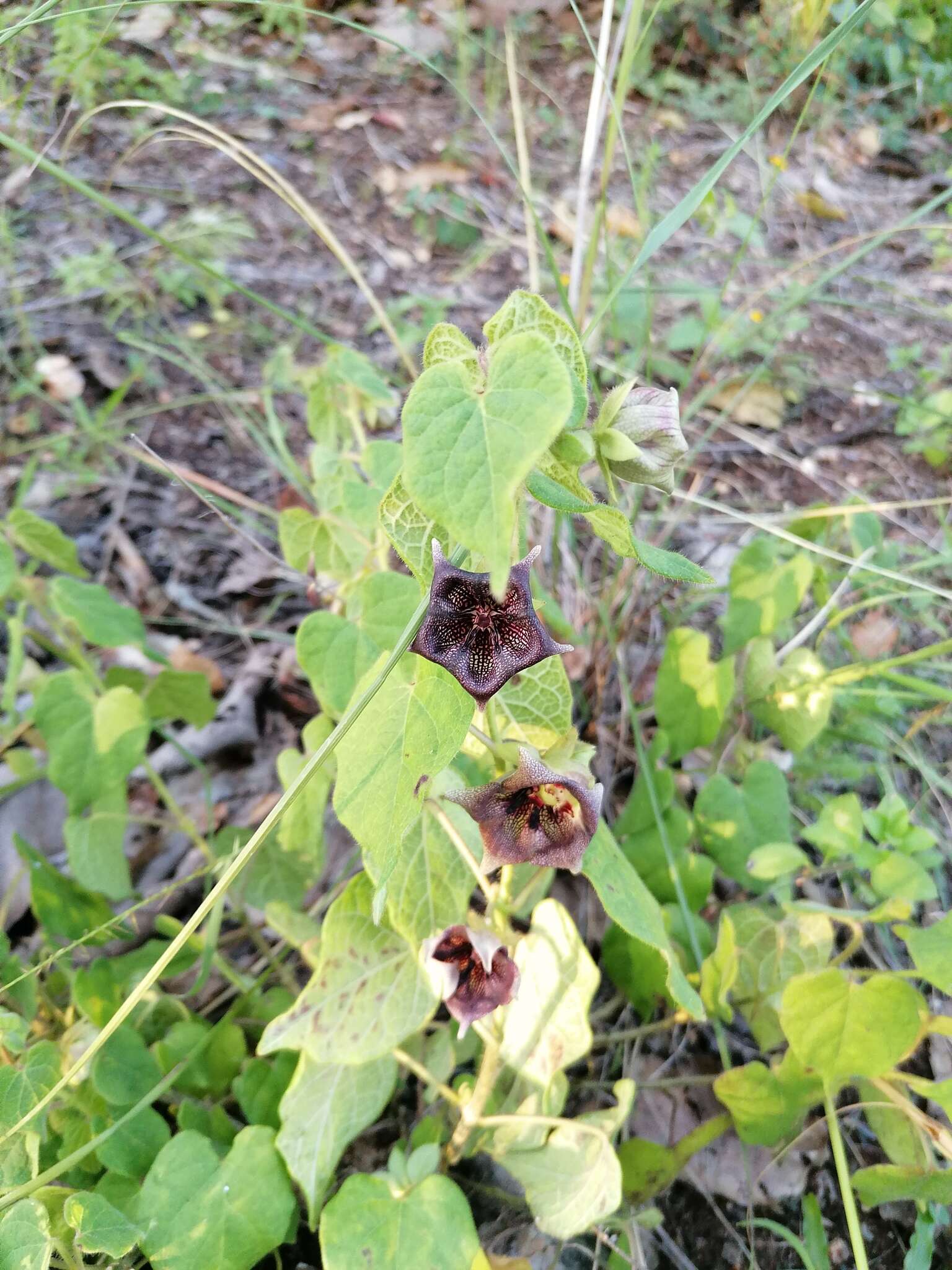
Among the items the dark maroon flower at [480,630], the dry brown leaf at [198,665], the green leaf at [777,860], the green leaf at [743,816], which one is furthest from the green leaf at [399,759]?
the dry brown leaf at [198,665]

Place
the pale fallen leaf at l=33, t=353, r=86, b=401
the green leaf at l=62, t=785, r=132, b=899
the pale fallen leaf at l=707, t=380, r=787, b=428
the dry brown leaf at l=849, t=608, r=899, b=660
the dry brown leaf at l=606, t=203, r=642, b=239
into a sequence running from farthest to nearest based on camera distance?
the dry brown leaf at l=606, t=203, r=642, b=239, the pale fallen leaf at l=707, t=380, r=787, b=428, the pale fallen leaf at l=33, t=353, r=86, b=401, the dry brown leaf at l=849, t=608, r=899, b=660, the green leaf at l=62, t=785, r=132, b=899

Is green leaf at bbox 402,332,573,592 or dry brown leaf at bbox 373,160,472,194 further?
dry brown leaf at bbox 373,160,472,194

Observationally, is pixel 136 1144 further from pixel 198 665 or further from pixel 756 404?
pixel 756 404

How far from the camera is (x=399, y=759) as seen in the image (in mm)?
810

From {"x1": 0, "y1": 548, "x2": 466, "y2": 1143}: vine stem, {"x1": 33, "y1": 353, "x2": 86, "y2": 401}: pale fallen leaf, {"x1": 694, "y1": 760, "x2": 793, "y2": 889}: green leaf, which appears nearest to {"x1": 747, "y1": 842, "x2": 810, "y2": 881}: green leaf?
{"x1": 694, "y1": 760, "x2": 793, "y2": 889}: green leaf

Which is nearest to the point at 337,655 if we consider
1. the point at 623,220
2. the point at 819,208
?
the point at 623,220

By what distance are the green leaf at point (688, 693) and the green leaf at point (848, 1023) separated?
49 cm

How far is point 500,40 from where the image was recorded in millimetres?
3820

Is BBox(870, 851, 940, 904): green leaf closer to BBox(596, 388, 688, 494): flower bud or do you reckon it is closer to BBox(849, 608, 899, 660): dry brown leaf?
BBox(596, 388, 688, 494): flower bud

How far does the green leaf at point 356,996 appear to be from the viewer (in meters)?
1.03

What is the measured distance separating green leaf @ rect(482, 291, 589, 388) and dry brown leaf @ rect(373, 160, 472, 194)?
270cm

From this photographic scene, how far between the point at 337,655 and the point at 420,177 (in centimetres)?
267

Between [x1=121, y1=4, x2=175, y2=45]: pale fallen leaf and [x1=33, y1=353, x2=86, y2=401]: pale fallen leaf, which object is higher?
[x1=121, y1=4, x2=175, y2=45]: pale fallen leaf

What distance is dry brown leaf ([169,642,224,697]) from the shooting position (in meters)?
1.89
